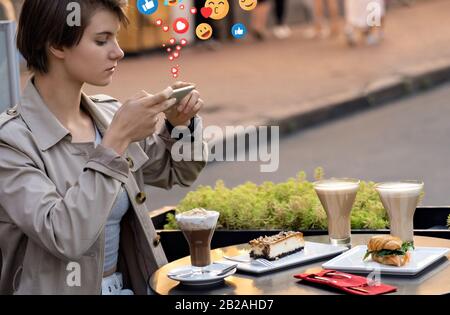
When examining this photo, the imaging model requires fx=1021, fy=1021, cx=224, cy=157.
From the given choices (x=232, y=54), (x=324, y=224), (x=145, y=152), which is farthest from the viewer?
(x=232, y=54)

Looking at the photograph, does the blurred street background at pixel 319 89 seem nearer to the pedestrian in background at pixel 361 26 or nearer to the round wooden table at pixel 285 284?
the pedestrian in background at pixel 361 26

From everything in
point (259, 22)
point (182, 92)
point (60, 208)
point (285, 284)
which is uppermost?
point (259, 22)

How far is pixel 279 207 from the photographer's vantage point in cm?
391

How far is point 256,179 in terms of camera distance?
27.2 feet

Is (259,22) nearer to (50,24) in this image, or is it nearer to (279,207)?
(279,207)

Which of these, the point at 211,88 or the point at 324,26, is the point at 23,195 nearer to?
Result: the point at 211,88

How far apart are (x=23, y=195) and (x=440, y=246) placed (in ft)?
4.33

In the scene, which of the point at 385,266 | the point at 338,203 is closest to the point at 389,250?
the point at 385,266

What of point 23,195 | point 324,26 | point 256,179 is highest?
point 324,26

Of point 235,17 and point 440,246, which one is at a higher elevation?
point 235,17

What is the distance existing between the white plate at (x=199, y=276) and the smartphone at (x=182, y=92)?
512mm

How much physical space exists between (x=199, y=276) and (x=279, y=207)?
1051 millimetres

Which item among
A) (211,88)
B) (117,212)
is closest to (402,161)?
(211,88)

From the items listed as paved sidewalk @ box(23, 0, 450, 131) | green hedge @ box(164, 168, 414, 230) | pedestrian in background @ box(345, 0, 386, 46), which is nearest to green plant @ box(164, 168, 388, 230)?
green hedge @ box(164, 168, 414, 230)
